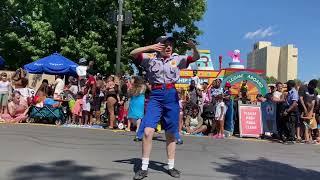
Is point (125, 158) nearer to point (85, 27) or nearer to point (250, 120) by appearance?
point (250, 120)

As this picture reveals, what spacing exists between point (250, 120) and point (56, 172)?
8910mm

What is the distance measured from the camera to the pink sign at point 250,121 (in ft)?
49.7

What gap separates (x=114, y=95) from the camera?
1555 cm

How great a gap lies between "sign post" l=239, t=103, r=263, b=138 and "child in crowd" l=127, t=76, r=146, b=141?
3573 millimetres

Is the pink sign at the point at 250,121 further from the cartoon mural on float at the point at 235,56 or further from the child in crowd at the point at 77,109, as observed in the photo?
the cartoon mural on float at the point at 235,56

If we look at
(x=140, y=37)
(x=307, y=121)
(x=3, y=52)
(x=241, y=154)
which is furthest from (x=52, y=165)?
(x=3, y=52)

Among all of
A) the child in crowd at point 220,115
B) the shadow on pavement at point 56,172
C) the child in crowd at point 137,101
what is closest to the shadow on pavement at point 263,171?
the shadow on pavement at point 56,172

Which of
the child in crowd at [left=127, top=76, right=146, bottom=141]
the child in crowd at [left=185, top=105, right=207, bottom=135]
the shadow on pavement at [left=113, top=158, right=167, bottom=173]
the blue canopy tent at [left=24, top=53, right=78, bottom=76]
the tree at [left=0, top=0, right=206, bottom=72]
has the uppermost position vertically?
the tree at [left=0, top=0, right=206, bottom=72]

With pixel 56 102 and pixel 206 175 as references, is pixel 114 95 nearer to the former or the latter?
pixel 56 102

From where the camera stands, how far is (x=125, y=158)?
29.3ft

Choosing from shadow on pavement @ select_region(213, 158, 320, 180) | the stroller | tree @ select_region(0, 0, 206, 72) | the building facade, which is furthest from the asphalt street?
the building facade

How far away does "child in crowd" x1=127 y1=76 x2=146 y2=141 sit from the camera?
12.8 meters

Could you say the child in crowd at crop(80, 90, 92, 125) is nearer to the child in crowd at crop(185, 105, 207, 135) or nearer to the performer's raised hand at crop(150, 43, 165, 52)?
the child in crowd at crop(185, 105, 207, 135)

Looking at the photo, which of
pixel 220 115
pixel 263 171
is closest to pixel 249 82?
pixel 220 115
